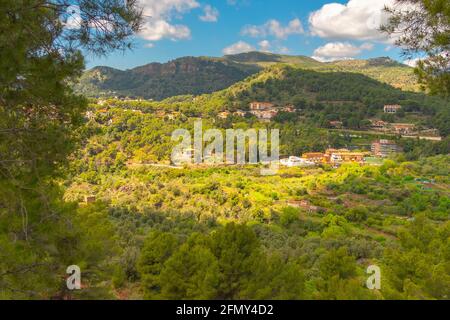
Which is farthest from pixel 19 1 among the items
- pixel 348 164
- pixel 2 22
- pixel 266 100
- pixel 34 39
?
pixel 266 100

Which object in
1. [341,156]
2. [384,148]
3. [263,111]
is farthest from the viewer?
[263,111]

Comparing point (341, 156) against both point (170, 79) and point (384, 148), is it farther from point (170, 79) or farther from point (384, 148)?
point (170, 79)

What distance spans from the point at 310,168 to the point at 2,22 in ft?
108

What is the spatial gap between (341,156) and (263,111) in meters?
19.0

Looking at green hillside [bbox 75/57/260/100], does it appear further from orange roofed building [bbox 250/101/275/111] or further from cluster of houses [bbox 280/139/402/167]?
cluster of houses [bbox 280/139/402/167]

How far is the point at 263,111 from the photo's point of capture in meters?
52.2

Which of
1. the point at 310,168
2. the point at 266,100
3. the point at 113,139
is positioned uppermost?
the point at 266,100

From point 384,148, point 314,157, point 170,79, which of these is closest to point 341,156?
point 314,157

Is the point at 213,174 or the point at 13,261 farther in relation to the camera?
the point at 213,174

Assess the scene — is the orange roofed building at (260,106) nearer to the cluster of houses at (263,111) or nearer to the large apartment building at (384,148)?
the cluster of houses at (263,111)

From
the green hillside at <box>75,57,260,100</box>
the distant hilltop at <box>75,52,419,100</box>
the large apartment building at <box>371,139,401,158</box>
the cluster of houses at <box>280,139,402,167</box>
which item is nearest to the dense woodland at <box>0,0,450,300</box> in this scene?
the large apartment building at <box>371,139,401,158</box>

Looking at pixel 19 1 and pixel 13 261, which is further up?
pixel 19 1
